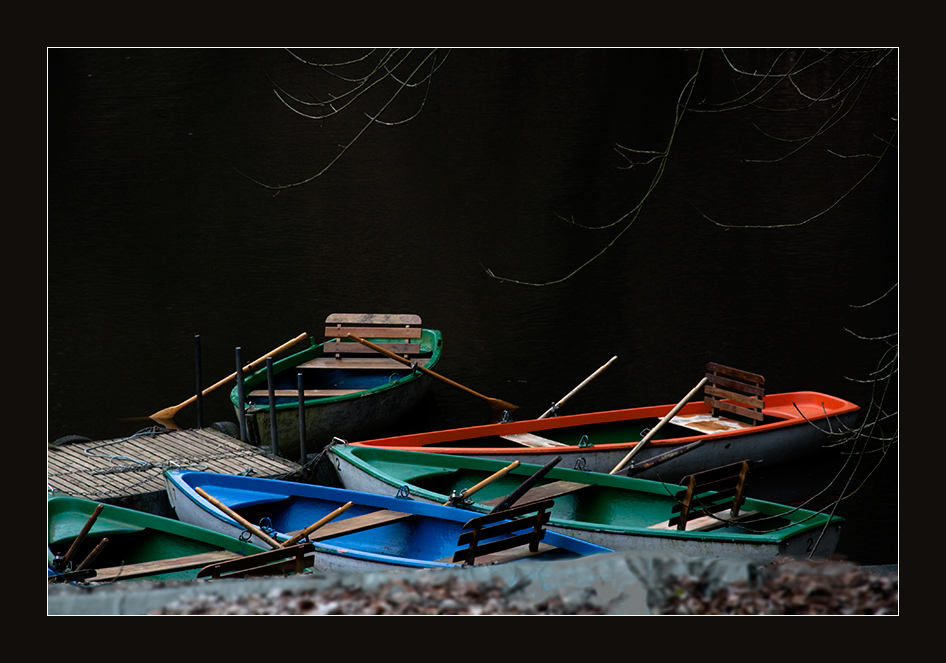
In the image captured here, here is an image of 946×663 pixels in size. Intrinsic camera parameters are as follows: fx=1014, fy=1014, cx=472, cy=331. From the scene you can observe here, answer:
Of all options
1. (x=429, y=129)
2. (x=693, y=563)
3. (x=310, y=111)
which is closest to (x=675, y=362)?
(x=693, y=563)

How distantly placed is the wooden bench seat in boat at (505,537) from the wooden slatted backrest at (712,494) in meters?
1.34

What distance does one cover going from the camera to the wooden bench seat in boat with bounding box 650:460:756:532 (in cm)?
852

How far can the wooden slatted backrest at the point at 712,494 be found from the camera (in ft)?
27.9

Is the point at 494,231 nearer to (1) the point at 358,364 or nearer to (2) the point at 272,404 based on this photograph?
Answer: (1) the point at 358,364

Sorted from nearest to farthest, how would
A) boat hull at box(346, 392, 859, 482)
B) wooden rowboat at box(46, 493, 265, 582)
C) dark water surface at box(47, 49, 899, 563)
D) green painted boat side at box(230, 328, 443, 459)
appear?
wooden rowboat at box(46, 493, 265, 582) → boat hull at box(346, 392, 859, 482) → green painted boat side at box(230, 328, 443, 459) → dark water surface at box(47, 49, 899, 563)

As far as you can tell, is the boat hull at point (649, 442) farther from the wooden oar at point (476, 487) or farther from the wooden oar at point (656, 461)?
the wooden oar at point (476, 487)

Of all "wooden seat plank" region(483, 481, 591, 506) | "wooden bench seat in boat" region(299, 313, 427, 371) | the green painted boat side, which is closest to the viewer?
"wooden seat plank" region(483, 481, 591, 506)

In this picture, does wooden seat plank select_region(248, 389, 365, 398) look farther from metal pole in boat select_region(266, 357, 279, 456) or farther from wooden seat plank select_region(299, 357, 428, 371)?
metal pole in boat select_region(266, 357, 279, 456)

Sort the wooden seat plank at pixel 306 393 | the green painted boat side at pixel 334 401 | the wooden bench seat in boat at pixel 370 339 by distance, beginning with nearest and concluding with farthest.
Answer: the green painted boat side at pixel 334 401 → the wooden seat plank at pixel 306 393 → the wooden bench seat in boat at pixel 370 339

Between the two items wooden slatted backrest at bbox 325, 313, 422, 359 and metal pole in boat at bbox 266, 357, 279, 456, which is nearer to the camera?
metal pole in boat at bbox 266, 357, 279, 456

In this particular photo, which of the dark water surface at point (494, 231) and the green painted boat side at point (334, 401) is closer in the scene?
the green painted boat side at point (334, 401)

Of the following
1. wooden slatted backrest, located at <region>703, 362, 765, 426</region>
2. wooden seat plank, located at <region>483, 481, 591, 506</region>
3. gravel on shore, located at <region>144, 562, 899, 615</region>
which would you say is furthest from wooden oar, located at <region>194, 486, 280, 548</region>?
wooden slatted backrest, located at <region>703, 362, 765, 426</region>

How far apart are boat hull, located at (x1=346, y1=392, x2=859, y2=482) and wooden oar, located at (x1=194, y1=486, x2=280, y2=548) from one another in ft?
6.24

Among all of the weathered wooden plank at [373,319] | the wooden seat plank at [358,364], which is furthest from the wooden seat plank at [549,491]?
the weathered wooden plank at [373,319]
